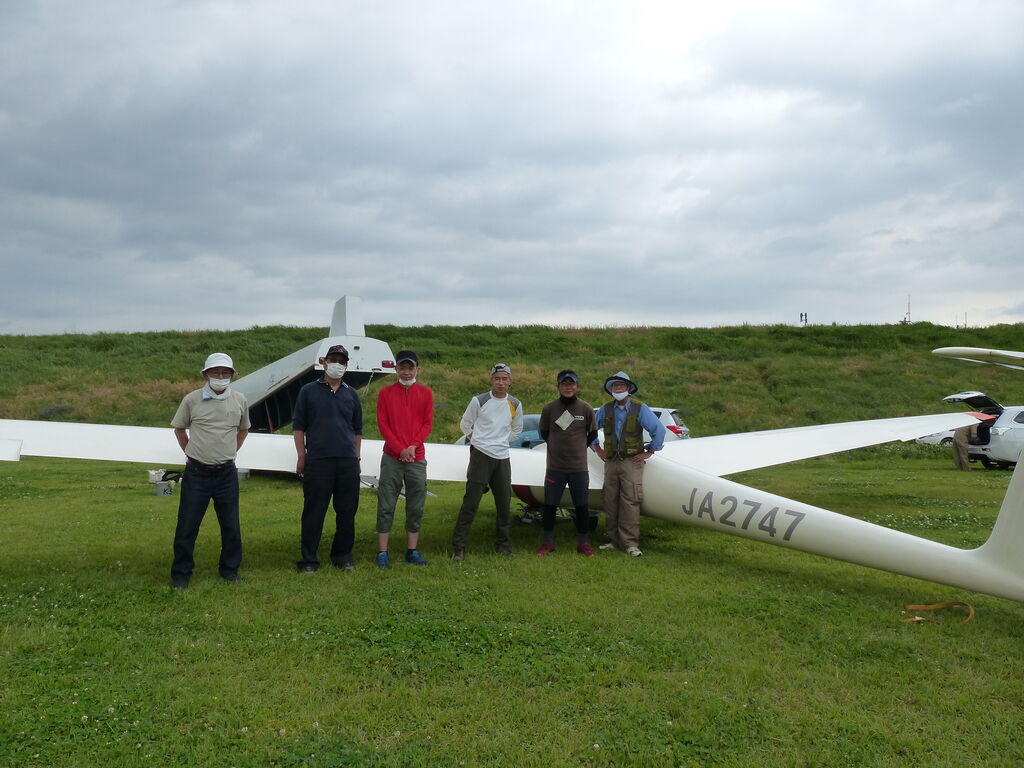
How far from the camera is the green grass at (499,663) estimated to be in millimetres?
2975

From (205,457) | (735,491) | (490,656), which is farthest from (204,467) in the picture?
(735,491)

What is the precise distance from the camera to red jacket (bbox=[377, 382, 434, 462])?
5883 mm

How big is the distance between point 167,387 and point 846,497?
25163mm

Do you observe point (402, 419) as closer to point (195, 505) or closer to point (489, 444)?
point (489, 444)

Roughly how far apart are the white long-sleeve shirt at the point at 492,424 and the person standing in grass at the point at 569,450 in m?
0.42

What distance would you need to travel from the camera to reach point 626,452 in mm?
6398

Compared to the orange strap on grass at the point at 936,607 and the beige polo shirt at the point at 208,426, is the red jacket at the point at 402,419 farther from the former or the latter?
the orange strap on grass at the point at 936,607

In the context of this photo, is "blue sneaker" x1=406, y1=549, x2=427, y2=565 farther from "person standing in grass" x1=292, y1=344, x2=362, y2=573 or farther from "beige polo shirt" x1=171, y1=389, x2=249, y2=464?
"beige polo shirt" x1=171, y1=389, x2=249, y2=464

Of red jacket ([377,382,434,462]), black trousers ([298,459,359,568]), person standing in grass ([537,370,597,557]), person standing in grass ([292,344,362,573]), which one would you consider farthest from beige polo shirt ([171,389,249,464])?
person standing in grass ([537,370,597,557])

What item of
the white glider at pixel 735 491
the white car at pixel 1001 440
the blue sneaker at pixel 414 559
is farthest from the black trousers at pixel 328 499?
the white car at pixel 1001 440

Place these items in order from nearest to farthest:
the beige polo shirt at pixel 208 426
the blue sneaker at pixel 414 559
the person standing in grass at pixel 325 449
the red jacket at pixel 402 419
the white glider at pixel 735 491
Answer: the white glider at pixel 735 491, the beige polo shirt at pixel 208 426, the person standing in grass at pixel 325 449, the red jacket at pixel 402 419, the blue sneaker at pixel 414 559

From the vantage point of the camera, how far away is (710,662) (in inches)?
152

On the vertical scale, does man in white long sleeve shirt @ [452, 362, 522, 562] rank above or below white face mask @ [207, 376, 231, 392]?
below

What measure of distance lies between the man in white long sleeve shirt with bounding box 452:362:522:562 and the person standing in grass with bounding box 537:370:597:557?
39cm
